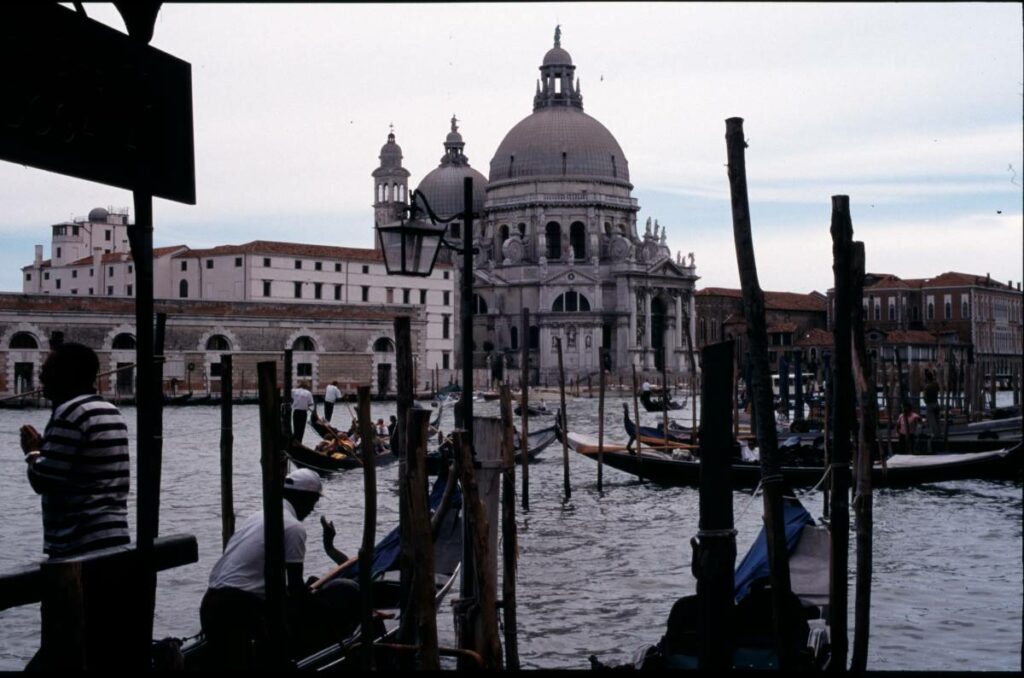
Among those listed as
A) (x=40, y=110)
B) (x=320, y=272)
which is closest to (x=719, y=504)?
(x=40, y=110)

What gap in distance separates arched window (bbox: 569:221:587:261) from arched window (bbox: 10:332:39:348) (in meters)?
30.2

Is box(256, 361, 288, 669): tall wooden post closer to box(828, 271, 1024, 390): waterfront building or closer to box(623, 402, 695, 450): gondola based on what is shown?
box(623, 402, 695, 450): gondola

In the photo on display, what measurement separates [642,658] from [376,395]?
37022 millimetres

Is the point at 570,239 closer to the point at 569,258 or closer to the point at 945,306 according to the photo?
the point at 569,258

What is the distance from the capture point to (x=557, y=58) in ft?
210

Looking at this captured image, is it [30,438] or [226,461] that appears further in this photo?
[226,461]

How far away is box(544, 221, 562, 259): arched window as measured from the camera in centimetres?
6066

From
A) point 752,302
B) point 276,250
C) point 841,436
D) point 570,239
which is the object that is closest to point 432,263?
point 752,302

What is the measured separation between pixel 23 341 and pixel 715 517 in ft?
110

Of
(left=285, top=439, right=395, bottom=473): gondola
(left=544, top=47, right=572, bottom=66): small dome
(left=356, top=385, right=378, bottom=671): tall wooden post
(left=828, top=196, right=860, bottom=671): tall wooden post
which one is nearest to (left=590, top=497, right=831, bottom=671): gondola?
(left=828, top=196, right=860, bottom=671): tall wooden post

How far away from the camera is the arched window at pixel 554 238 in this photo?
60656mm

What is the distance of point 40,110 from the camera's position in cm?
218

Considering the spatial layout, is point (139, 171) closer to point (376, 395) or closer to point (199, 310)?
point (199, 310)

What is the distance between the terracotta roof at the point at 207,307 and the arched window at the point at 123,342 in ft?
2.52
